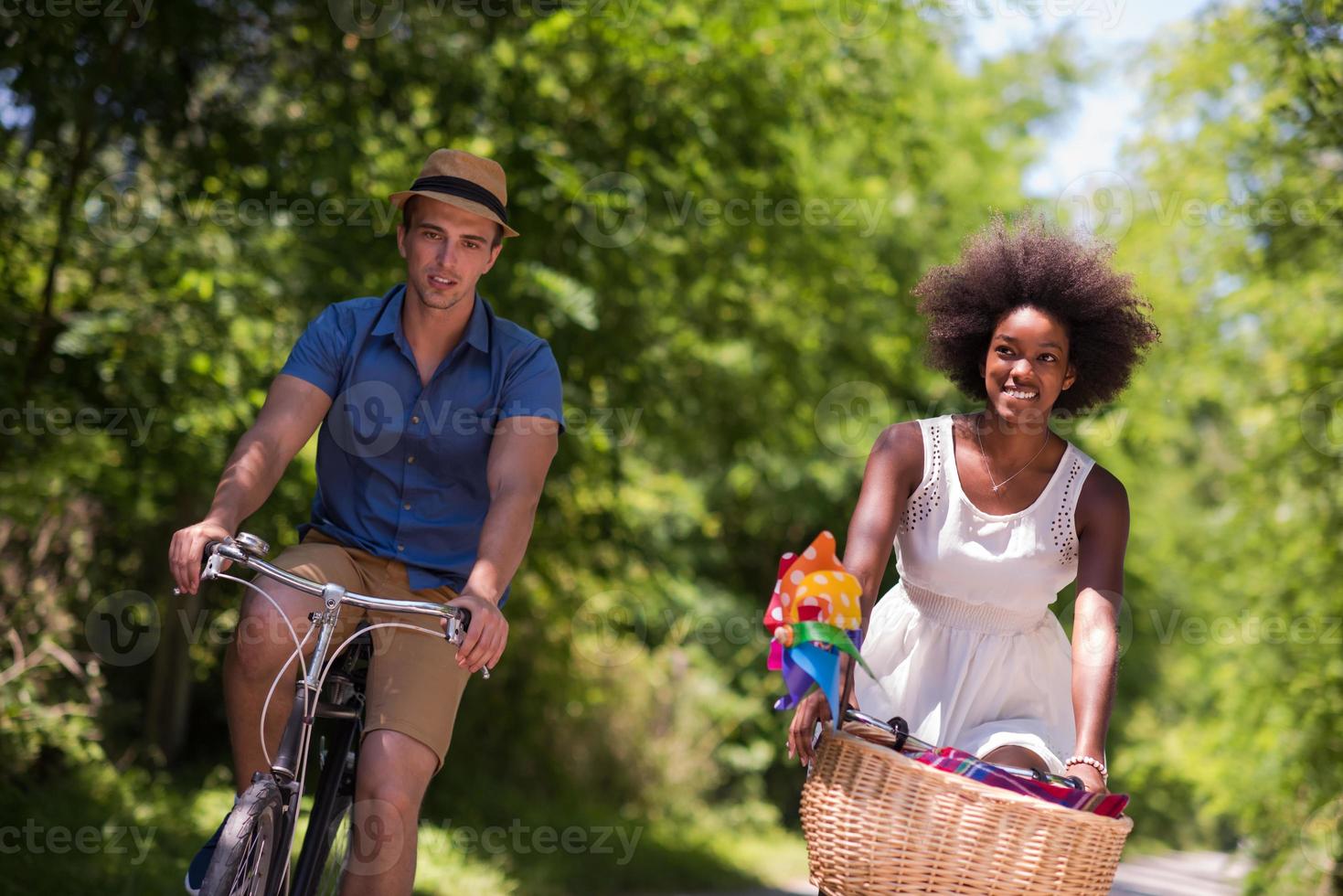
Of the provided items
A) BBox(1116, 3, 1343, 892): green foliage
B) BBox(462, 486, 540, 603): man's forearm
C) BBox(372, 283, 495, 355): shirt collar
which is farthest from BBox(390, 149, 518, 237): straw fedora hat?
BBox(1116, 3, 1343, 892): green foliage

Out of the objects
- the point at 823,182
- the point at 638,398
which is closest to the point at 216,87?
the point at 638,398

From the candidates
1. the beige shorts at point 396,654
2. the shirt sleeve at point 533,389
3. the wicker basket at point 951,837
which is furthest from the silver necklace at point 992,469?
the beige shorts at point 396,654

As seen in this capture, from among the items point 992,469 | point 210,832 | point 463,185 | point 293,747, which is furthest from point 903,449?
point 210,832

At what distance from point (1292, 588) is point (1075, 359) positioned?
937 centimetres

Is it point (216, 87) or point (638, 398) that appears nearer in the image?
point (216, 87)

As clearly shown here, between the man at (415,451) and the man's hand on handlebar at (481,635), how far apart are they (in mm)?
236

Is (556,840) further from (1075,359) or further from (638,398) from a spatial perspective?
(1075,359)

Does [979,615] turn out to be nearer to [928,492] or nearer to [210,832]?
[928,492]

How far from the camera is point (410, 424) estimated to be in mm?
3836

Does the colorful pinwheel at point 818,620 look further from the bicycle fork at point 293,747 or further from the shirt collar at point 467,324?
the shirt collar at point 467,324

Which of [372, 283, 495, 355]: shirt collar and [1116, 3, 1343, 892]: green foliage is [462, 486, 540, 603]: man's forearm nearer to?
[372, 283, 495, 355]: shirt collar

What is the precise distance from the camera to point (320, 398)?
380 centimetres

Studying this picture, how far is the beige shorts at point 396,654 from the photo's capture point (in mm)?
3539

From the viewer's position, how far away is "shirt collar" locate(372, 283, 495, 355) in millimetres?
3916
